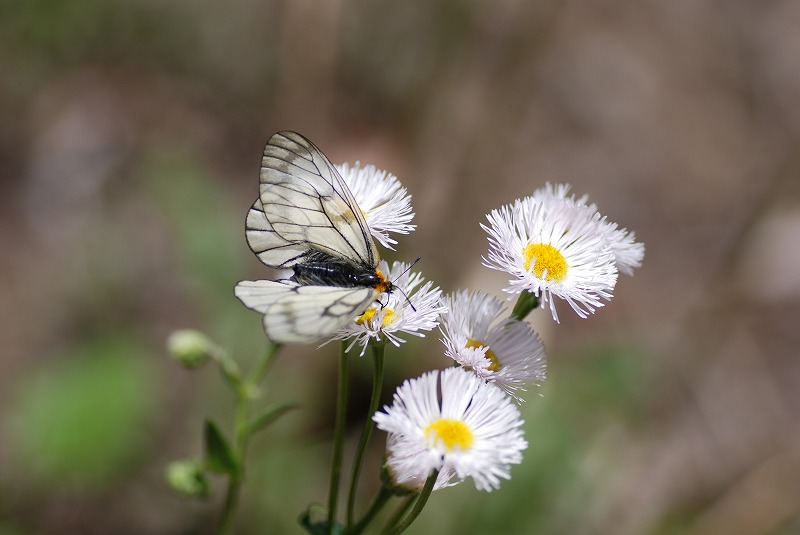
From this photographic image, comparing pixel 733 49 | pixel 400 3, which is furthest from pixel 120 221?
pixel 733 49

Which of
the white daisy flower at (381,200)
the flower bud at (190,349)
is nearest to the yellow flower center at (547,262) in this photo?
the white daisy flower at (381,200)

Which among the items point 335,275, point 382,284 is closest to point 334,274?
point 335,275

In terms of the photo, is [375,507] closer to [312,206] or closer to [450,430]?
[450,430]

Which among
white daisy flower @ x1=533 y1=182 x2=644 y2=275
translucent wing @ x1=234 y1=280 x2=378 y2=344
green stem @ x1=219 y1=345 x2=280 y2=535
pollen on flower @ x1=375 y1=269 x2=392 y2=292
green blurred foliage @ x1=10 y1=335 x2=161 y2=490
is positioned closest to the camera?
translucent wing @ x1=234 y1=280 x2=378 y2=344

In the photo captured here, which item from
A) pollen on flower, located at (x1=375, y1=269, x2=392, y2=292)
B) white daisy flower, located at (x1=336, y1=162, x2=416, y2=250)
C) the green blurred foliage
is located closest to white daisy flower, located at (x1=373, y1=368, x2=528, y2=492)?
pollen on flower, located at (x1=375, y1=269, x2=392, y2=292)

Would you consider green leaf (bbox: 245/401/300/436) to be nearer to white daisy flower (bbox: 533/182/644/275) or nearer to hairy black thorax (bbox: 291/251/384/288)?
hairy black thorax (bbox: 291/251/384/288)
